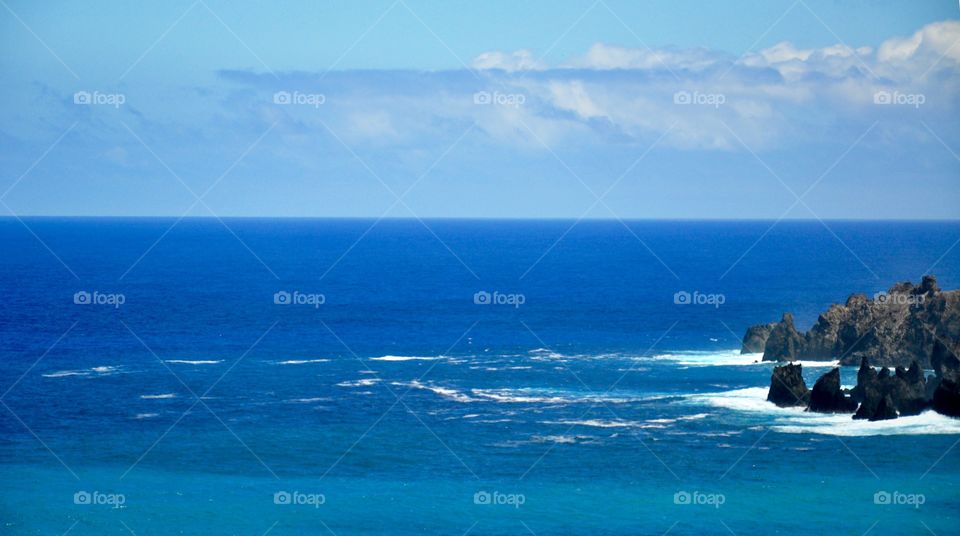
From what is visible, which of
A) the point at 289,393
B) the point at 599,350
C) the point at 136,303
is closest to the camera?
the point at 289,393

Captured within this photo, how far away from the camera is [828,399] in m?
69.7

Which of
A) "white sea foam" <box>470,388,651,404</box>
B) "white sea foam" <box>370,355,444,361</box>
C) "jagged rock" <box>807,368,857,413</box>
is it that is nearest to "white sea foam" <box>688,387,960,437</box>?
"jagged rock" <box>807,368,857,413</box>

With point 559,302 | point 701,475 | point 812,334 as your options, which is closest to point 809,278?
point 559,302

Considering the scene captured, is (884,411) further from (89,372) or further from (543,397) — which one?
(89,372)

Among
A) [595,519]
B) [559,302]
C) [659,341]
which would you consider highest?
[559,302]

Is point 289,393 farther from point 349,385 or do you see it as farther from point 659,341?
point 659,341

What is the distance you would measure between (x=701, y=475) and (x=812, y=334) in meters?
31.2

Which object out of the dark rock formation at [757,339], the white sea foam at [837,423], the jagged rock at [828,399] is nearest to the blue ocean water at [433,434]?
the white sea foam at [837,423]

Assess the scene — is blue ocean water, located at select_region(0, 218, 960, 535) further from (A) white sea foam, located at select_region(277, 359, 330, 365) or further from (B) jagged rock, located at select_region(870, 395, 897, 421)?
(B) jagged rock, located at select_region(870, 395, 897, 421)

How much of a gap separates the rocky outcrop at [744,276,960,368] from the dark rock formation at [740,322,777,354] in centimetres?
101

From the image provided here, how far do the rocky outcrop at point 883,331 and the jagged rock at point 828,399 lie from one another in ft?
33.5

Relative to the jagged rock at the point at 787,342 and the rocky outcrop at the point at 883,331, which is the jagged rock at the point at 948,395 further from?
the jagged rock at the point at 787,342

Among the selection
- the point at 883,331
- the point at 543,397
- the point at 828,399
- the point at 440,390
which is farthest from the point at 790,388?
the point at 440,390

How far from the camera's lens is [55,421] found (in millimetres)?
71000
